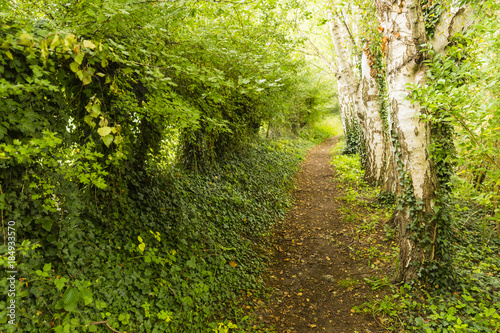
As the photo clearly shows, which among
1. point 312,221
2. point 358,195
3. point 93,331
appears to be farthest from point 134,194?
point 358,195

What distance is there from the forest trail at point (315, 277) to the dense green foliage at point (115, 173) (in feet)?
1.64

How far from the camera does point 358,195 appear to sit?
780 cm

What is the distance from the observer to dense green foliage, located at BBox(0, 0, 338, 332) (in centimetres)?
238

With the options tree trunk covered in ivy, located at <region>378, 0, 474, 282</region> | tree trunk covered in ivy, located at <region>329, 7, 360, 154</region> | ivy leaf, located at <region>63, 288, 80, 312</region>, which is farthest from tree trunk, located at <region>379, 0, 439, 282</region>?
tree trunk covered in ivy, located at <region>329, 7, 360, 154</region>

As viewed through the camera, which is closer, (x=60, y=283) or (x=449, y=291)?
(x=60, y=283)

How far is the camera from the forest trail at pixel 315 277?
388 centimetres

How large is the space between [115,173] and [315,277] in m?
3.84

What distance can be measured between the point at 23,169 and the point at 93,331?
1.74 metres

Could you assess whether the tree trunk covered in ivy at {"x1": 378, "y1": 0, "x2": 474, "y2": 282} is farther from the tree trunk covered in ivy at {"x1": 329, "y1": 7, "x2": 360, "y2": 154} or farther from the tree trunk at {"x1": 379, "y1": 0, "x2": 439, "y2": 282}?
the tree trunk covered in ivy at {"x1": 329, "y1": 7, "x2": 360, "y2": 154}

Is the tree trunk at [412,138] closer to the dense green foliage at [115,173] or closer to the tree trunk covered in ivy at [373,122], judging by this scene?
the dense green foliage at [115,173]

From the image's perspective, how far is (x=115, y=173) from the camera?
3.69m

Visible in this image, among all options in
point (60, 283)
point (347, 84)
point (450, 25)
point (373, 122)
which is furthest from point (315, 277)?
point (347, 84)

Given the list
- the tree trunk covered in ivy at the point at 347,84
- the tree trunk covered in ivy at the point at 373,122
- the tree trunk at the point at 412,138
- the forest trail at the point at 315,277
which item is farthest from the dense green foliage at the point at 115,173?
the tree trunk covered in ivy at the point at 347,84

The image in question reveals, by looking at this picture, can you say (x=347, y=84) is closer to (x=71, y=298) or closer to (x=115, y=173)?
(x=115, y=173)
